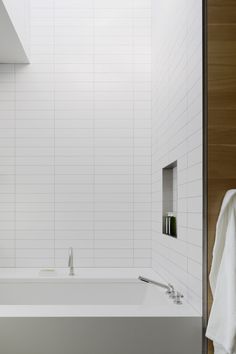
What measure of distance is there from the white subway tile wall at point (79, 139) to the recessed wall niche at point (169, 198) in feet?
1.86

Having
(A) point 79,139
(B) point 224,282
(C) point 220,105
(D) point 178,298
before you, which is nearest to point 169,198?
(D) point 178,298

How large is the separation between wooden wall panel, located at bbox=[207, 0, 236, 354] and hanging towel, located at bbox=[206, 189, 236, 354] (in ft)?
A: 0.29

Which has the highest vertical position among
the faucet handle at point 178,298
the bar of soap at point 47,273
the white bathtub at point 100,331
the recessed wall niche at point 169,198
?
the recessed wall niche at point 169,198

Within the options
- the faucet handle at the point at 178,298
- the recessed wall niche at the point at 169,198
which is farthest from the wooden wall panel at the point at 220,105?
the recessed wall niche at the point at 169,198

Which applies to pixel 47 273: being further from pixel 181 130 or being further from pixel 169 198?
pixel 181 130

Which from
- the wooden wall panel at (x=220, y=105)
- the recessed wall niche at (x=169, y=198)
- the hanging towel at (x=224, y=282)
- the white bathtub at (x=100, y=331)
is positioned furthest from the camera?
the recessed wall niche at (x=169, y=198)

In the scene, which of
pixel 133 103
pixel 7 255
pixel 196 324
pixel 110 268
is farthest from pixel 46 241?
pixel 196 324

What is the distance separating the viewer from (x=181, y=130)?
261cm

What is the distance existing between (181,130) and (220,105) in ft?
1.71

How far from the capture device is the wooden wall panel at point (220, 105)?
6.84 ft

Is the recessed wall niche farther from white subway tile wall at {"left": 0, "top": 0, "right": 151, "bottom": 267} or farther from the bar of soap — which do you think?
the bar of soap

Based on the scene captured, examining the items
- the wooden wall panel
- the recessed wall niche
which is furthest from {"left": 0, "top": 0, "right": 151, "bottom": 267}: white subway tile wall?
the wooden wall panel

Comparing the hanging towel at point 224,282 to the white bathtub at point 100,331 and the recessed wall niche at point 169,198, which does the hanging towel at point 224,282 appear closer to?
the white bathtub at point 100,331

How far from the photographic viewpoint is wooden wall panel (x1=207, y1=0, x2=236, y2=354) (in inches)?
82.0
